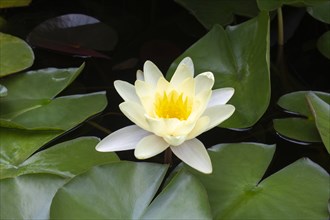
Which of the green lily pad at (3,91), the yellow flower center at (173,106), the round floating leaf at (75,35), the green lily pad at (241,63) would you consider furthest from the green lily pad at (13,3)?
the yellow flower center at (173,106)

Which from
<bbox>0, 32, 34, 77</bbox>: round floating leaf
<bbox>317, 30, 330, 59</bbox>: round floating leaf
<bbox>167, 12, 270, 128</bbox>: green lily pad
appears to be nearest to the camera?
<bbox>167, 12, 270, 128</bbox>: green lily pad

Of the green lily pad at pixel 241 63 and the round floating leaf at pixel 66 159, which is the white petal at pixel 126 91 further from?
the green lily pad at pixel 241 63

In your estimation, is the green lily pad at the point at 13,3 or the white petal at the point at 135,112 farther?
the green lily pad at the point at 13,3

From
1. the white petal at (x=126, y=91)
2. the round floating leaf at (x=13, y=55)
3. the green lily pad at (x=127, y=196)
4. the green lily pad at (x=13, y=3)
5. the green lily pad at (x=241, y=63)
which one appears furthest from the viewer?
the green lily pad at (x=13, y=3)

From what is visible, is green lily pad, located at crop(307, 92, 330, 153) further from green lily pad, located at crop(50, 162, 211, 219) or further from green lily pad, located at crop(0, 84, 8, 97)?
green lily pad, located at crop(0, 84, 8, 97)

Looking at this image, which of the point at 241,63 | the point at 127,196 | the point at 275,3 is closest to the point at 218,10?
the point at 275,3

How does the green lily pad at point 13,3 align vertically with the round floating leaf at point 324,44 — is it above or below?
above

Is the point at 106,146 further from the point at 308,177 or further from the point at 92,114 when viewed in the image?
the point at 308,177

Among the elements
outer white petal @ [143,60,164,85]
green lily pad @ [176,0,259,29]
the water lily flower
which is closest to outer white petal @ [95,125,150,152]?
the water lily flower
